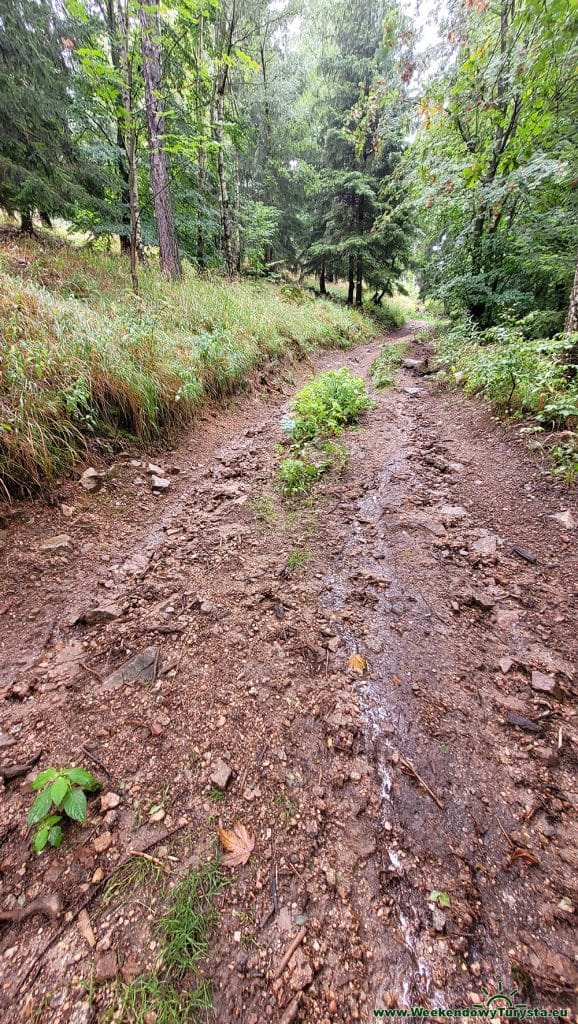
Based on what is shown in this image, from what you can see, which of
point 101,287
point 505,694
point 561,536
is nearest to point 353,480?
point 561,536

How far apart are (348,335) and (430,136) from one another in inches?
198

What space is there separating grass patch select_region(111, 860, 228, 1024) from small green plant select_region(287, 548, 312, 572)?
1.74m

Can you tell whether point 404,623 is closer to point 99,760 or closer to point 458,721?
point 458,721

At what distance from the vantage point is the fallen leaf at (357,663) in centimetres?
200

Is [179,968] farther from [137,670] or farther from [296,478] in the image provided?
[296,478]

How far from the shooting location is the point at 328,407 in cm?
529

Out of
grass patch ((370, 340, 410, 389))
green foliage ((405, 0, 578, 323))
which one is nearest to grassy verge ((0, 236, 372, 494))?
grass patch ((370, 340, 410, 389))

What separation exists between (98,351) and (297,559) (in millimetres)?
3076

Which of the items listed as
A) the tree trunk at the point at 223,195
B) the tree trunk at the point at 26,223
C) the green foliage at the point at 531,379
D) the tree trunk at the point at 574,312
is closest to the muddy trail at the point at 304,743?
the green foliage at the point at 531,379

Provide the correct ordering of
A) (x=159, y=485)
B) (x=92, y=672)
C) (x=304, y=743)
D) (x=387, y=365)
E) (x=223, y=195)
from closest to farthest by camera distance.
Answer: (x=304, y=743), (x=92, y=672), (x=159, y=485), (x=387, y=365), (x=223, y=195)

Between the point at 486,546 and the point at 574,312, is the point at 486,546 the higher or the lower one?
the lower one

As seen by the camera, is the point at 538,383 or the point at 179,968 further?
the point at 538,383

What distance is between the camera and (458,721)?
173 cm

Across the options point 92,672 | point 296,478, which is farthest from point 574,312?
point 92,672
